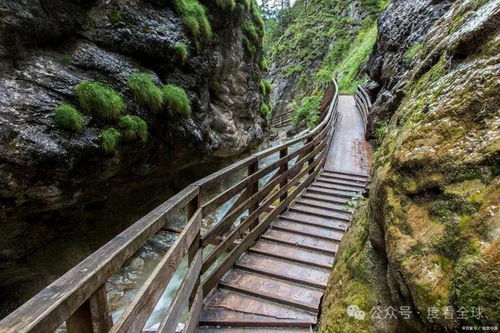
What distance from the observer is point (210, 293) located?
3.05m

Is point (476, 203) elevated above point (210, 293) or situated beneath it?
elevated above

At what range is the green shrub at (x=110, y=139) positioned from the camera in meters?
4.86

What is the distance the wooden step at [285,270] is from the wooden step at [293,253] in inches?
2.1

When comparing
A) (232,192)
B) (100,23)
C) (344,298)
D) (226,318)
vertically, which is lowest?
(226,318)

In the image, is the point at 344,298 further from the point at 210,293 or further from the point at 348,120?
the point at 348,120

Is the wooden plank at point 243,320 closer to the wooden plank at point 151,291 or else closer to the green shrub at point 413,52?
the wooden plank at point 151,291

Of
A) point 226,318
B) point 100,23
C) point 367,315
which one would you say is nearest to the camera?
point 367,315

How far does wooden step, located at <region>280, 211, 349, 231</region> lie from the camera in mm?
4613

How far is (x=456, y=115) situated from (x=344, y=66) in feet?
73.9

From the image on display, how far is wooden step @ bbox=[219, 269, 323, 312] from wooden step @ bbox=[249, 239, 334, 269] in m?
0.44

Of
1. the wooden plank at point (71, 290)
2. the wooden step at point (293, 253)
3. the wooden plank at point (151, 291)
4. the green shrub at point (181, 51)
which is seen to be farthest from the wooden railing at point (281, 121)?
the wooden plank at point (71, 290)

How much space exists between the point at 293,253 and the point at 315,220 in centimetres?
118

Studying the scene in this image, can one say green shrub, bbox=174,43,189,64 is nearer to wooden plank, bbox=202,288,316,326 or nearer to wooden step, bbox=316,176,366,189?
wooden step, bbox=316,176,366,189

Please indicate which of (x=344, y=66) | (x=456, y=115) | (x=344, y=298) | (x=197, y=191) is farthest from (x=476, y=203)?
(x=344, y=66)
